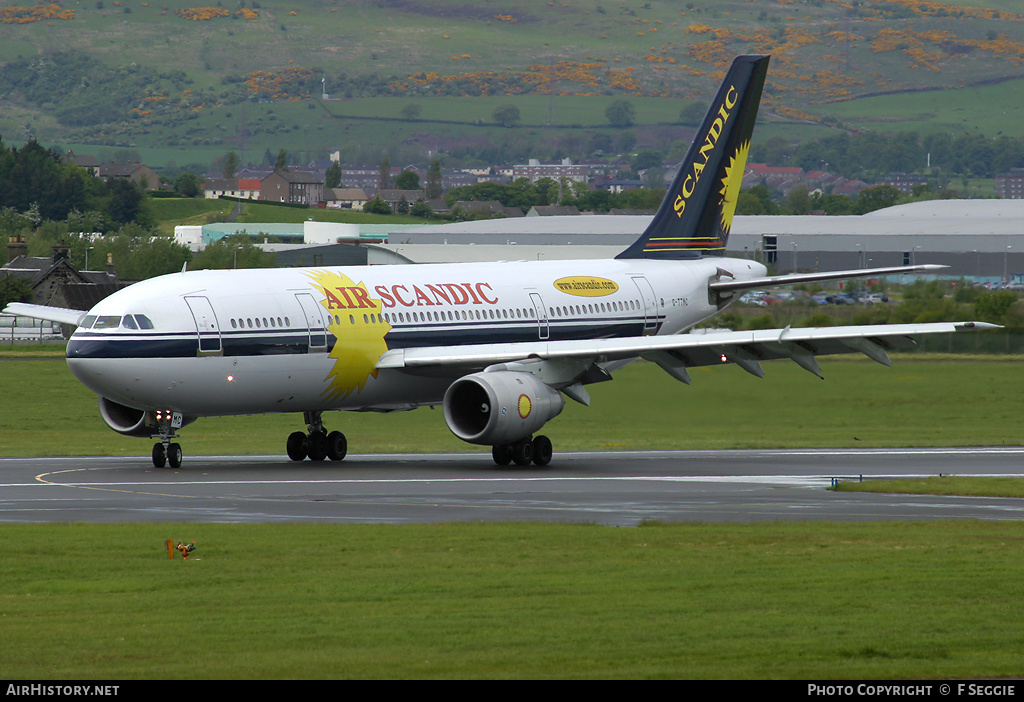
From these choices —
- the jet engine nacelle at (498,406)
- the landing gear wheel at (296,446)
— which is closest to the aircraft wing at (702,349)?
the jet engine nacelle at (498,406)

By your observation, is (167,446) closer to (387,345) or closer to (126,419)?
(126,419)

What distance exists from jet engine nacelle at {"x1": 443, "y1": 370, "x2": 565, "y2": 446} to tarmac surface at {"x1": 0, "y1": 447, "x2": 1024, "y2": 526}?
37.7 inches

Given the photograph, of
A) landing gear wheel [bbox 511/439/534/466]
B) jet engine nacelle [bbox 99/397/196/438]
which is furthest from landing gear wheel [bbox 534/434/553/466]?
jet engine nacelle [bbox 99/397/196/438]

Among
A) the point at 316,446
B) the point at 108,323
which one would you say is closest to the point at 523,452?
the point at 316,446

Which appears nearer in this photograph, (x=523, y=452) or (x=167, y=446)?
(x=167, y=446)

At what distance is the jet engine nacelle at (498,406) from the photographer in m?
33.7

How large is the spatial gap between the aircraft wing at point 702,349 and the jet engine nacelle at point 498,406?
830mm

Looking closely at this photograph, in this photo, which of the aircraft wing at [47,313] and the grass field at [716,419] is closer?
the aircraft wing at [47,313]

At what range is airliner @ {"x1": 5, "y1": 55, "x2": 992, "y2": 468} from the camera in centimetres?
3234

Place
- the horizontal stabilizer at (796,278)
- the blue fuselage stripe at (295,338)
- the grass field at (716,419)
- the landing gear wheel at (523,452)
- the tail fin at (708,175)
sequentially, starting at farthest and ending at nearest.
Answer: the tail fin at (708,175), the grass field at (716,419), the horizontal stabilizer at (796,278), the landing gear wheel at (523,452), the blue fuselage stripe at (295,338)

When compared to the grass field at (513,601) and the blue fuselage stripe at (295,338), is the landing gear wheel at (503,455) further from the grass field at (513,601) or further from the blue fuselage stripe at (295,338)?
the grass field at (513,601)

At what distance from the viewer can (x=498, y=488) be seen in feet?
98.7

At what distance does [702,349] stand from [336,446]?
924 cm

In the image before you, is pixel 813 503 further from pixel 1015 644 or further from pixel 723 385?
pixel 723 385
